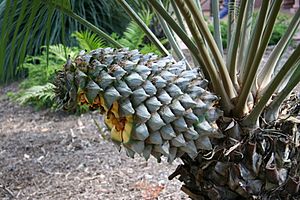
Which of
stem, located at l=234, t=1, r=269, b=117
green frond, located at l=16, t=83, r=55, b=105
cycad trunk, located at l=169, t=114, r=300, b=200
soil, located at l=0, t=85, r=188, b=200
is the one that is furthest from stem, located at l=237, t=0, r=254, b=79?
green frond, located at l=16, t=83, r=55, b=105

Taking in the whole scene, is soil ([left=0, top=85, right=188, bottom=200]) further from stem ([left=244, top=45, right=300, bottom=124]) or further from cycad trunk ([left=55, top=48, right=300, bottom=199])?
stem ([left=244, top=45, right=300, bottom=124])

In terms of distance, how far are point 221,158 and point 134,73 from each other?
15.2 inches

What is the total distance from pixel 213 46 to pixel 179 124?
23cm

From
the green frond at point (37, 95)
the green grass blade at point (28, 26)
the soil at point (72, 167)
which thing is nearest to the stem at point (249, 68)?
the green grass blade at point (28, 26)

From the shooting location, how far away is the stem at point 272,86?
123cm

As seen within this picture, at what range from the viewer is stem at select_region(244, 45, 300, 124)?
4.02 feet

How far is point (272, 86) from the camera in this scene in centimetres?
131

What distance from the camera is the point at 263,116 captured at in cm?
145

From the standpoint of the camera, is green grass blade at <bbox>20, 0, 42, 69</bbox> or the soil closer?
green grass blade at <bbox>20, 0, 42, 69</bbox>

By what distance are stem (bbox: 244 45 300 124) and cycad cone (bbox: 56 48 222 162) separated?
0.43 feet

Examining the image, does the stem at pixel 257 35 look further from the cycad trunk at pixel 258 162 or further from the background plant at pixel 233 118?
the cycad trunk at pixel 258 162

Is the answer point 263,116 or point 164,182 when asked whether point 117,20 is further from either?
point 263,116

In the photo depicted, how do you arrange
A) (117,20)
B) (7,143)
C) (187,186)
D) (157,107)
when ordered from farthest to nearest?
(117,20) → (7,143) → (187,186) → (157,107)

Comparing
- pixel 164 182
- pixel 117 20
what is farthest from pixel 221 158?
pixel 117 20
